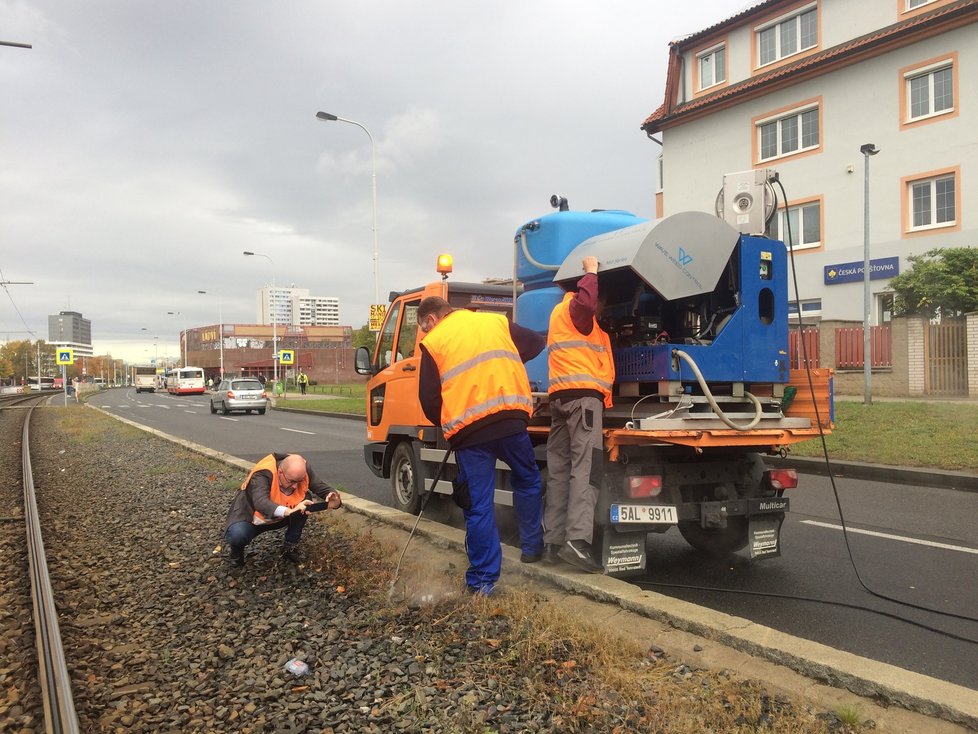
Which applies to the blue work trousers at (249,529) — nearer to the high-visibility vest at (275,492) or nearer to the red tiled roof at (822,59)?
the high-visibility vest at (275,492)

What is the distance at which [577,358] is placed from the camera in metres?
4.55

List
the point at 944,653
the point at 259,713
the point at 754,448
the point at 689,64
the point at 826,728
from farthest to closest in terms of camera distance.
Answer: the point at 689,64
the point at 754,448
the point at 944,653
the point at 259,713
the point at 826,728

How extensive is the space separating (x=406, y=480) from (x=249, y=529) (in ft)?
7.26

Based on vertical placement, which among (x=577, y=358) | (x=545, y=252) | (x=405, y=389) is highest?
(x=545, y=252)

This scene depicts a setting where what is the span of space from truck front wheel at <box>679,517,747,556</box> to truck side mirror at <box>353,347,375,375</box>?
11.9 feet

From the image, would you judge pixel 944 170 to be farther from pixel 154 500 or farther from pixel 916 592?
pixel 154 500

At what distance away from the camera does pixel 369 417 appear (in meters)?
7.82

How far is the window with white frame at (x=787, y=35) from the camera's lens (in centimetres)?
2273

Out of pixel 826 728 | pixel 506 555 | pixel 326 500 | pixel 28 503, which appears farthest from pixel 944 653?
pixel 28 503

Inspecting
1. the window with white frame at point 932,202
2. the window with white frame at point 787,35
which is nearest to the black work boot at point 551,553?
the window with white frame at point 932,202

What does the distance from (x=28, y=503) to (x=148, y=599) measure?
4828 mm

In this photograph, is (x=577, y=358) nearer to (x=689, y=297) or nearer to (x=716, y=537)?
(x=689, y=297)

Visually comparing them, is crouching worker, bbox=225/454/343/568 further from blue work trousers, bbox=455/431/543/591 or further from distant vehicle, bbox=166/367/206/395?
distant vehicle, bbox=166/367/206/395

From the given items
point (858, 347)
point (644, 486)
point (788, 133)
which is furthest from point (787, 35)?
point (644, 486)
